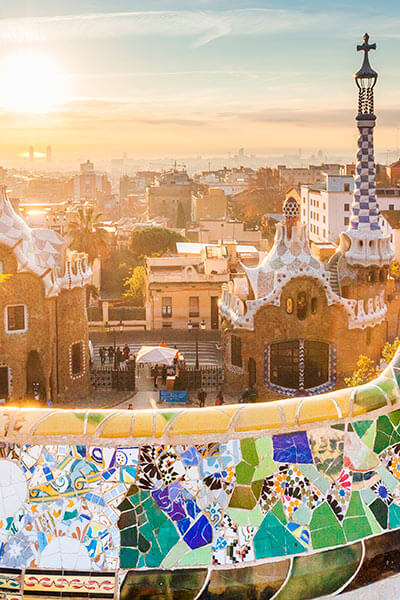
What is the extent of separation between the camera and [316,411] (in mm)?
5785

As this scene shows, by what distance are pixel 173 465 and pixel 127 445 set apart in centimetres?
36

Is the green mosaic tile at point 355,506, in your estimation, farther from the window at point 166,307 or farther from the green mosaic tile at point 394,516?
the window at point 166,307

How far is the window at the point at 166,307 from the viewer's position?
→ 3656 centimetres

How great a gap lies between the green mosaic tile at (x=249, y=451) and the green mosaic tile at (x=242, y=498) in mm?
188

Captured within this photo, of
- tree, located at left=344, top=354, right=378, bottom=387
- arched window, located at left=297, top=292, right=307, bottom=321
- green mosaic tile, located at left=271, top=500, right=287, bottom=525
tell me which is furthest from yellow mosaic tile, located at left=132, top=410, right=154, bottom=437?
arched window, located at left=297, top=292, right=307, bottom=321

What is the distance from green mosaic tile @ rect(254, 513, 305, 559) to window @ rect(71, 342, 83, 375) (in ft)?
71.5

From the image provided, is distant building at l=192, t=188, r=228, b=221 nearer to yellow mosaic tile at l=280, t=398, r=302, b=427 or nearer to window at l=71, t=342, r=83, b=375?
window at l=71, t=342, r=83, b=375

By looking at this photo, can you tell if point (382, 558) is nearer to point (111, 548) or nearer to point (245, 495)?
point (245, 495)

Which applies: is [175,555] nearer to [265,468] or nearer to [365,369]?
[265,468]

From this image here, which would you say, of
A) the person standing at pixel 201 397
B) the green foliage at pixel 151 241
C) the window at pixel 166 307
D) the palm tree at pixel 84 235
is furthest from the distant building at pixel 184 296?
the green foliage at pixel 151 241

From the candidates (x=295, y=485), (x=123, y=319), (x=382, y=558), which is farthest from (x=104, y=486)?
(x=123, y=319)

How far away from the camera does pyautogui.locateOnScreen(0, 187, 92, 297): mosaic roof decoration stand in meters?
24.4

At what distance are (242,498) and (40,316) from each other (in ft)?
67.5

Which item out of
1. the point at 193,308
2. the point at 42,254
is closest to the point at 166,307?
the point at 193,308
